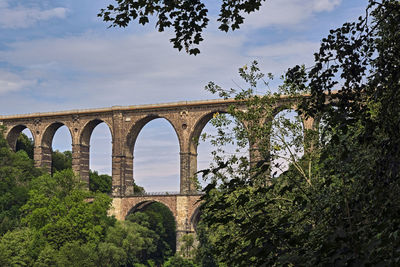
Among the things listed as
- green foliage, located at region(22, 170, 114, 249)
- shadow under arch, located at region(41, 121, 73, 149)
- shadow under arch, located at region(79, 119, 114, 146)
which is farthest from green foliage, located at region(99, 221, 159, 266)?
shadow under arch, located at region(41, 121, 73, 149)

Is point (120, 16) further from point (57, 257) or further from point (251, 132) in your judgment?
point (57, 257)

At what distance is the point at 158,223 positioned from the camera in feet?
230

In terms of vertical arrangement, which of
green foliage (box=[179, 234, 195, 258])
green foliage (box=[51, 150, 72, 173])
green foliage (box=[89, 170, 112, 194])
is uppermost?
green foliage (box=[51, 150, 72, 173])

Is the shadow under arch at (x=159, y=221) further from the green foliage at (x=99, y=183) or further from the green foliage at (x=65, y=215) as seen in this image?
the green foliage at (x=65, y=215)

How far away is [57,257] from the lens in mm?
41156

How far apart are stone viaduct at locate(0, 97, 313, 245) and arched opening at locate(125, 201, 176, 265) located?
1634mm

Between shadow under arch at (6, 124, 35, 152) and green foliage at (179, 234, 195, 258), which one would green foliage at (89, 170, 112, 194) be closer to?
shadow under arch at (6, 124, 35, 152)

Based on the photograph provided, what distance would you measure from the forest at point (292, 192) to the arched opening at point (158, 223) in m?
0.89

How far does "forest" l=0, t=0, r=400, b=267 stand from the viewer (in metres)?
5.89

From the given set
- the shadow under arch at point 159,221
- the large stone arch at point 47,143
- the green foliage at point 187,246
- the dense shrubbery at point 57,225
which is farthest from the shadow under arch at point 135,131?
the green foliage at point 187,246

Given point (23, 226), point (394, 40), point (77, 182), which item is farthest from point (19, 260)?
point (394, 40)

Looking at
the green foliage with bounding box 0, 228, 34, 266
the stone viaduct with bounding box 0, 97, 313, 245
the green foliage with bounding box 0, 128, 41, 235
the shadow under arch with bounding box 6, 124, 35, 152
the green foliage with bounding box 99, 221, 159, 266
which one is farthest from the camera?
the shadow under arch with bounding box 6, 124, 35, 152

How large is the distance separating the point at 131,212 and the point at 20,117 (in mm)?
16832

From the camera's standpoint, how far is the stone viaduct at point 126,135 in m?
56.3
